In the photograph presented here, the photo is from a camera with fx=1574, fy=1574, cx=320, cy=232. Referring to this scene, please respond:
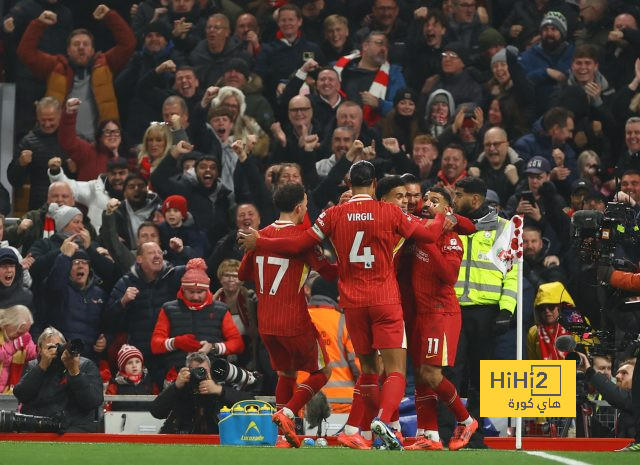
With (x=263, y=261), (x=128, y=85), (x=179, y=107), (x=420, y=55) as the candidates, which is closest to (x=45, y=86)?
(x=128, y=85)

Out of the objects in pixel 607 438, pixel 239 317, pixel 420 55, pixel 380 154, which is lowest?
pixel 607 438

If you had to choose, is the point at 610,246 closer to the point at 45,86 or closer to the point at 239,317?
the point at 239,317

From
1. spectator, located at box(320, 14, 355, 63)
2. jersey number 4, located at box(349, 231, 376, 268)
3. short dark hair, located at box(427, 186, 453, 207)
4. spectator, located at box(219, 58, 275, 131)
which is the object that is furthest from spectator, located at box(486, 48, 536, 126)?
jersey number 4, located at box(349, 231, 376, 268)

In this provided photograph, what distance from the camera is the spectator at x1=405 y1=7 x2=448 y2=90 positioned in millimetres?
20094

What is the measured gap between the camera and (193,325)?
1541 centimetres

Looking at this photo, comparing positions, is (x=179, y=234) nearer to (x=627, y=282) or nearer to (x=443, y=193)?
(x=443, y=193)

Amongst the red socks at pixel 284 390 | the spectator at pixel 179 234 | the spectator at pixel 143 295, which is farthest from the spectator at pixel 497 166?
the red socks at pixel 284 390

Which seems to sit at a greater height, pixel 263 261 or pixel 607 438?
pixel 263 261

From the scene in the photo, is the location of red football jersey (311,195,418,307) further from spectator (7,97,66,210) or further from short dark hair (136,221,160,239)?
spectator (7,97,66,210)

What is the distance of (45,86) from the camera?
20.5 metres

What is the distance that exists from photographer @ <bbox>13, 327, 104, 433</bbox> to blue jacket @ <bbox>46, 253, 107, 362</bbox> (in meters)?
1.62

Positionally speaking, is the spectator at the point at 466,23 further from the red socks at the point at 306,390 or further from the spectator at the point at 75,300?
the red socks at the point at 306,390

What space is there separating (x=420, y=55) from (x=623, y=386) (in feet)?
23.1

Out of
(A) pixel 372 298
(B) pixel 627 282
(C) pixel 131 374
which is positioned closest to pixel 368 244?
(A) pixel 372 298
